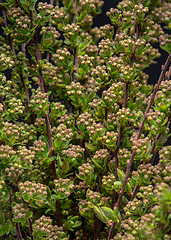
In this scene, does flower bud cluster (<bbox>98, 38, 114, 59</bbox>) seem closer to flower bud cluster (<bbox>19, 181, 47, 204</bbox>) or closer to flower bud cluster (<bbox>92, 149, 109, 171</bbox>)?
flower bud cluster (<bbox>92, 149, 109, 171</bbox>)

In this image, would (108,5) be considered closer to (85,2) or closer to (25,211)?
(85,2)

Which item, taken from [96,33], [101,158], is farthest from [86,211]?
[96,33]

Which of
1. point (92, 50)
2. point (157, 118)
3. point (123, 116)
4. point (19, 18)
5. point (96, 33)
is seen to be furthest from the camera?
point (96, 33)

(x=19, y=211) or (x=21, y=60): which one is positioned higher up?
(x=21, y=60)

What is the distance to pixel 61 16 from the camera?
1.29 metres

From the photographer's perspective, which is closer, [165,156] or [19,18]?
[165,156]

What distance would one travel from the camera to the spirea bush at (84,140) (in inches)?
36.0

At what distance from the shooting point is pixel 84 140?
126cm

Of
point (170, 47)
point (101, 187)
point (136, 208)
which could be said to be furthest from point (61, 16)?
point (136, 208)

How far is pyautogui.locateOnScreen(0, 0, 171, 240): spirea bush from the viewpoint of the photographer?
91 cm

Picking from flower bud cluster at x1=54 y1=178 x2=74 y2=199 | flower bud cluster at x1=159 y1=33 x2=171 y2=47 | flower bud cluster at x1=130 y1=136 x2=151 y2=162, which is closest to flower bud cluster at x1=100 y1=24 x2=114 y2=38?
flower bud cluster at x1=159 y1=33 x2=171 y2=47

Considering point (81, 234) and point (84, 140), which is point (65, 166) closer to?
point (84, 140)

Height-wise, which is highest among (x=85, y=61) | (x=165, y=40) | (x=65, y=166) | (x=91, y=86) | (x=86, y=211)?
(x=165, y=40)

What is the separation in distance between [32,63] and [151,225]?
2.50 ft
